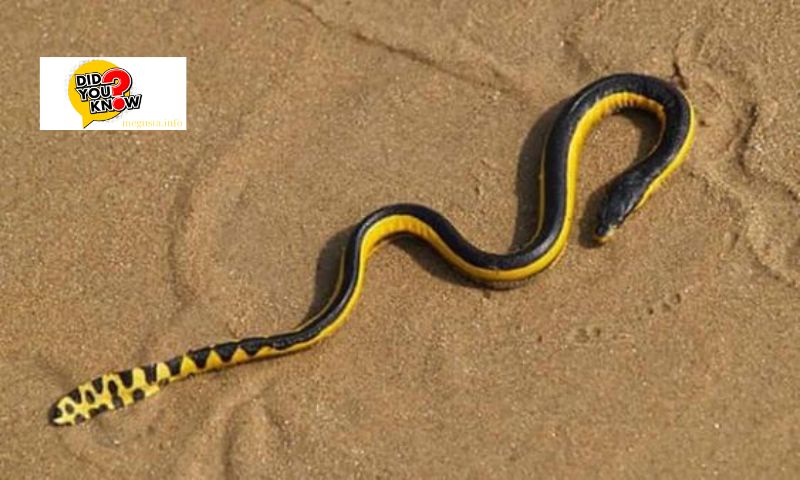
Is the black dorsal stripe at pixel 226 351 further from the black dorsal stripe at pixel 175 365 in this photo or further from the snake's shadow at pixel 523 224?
the snake's shadow at pixel 523 224

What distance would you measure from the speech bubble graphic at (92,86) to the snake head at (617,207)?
402cm

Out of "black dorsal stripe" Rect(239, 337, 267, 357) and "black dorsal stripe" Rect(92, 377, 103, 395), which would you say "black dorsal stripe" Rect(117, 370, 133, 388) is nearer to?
"black dorsal stripe" Rect(92, 377, 103, 395)

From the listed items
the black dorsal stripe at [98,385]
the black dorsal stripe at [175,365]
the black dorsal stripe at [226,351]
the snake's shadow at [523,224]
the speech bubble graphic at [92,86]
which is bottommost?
the black dorsal stripe at [98,385]

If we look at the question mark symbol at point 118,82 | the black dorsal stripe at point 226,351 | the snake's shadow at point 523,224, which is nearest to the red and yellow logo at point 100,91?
the question mark symbol at point 118,82

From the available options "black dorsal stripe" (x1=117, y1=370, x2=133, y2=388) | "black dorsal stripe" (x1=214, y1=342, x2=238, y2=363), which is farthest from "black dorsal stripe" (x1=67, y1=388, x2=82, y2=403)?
"black dorsal stripe" (x1=214, y1=342, x2=238, y2=363)

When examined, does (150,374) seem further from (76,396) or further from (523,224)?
(523,224)

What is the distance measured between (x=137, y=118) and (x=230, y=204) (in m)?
1.21

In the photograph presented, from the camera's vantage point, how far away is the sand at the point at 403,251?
7.27 metres

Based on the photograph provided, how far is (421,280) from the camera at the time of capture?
796 centimetres

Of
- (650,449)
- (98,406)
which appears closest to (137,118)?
(98,406)

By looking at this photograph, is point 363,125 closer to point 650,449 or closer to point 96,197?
point 96,197

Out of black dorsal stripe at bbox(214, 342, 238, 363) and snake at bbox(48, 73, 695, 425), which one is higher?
snake at bbox(48, 73, 695, 425)

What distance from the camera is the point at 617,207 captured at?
313 inches

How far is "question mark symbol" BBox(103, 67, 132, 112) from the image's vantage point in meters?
8.88
